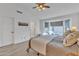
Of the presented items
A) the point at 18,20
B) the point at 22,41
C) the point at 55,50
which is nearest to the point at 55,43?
the point at 55,50

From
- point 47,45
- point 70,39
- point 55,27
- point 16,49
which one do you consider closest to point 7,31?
point 16,49

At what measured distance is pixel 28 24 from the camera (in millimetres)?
2092

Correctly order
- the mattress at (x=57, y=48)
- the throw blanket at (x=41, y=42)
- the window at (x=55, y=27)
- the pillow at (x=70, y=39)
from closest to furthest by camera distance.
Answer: the mattress at (x=57, y=48) < the pillow at (x=70, y=39) < the window at (x=55, y=27) < the throw blanket at (x=41, y=42)

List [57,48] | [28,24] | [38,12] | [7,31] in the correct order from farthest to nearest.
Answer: [7,31] → [28,24] → [38,12] → [57,48]

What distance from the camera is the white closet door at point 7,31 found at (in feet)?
6.90

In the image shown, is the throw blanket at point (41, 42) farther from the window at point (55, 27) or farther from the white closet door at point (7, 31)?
the white closet door at point (7, 31)

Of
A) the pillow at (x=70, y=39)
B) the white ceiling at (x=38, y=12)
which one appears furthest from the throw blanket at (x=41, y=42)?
the white ceiling at (x=38, y=12)

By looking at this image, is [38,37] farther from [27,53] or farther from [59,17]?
A: [59,17]

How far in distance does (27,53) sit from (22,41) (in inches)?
9.9

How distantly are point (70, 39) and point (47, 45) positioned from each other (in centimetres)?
43

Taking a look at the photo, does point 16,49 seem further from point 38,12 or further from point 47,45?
point 38,12

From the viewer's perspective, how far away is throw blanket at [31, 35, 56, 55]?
6.63ft

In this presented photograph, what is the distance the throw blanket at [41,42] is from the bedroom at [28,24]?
0.08 m

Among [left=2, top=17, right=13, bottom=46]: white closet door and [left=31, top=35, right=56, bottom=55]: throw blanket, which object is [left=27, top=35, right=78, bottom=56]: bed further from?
[left=2, top=17, right=13, bottom=46]: white closet door
